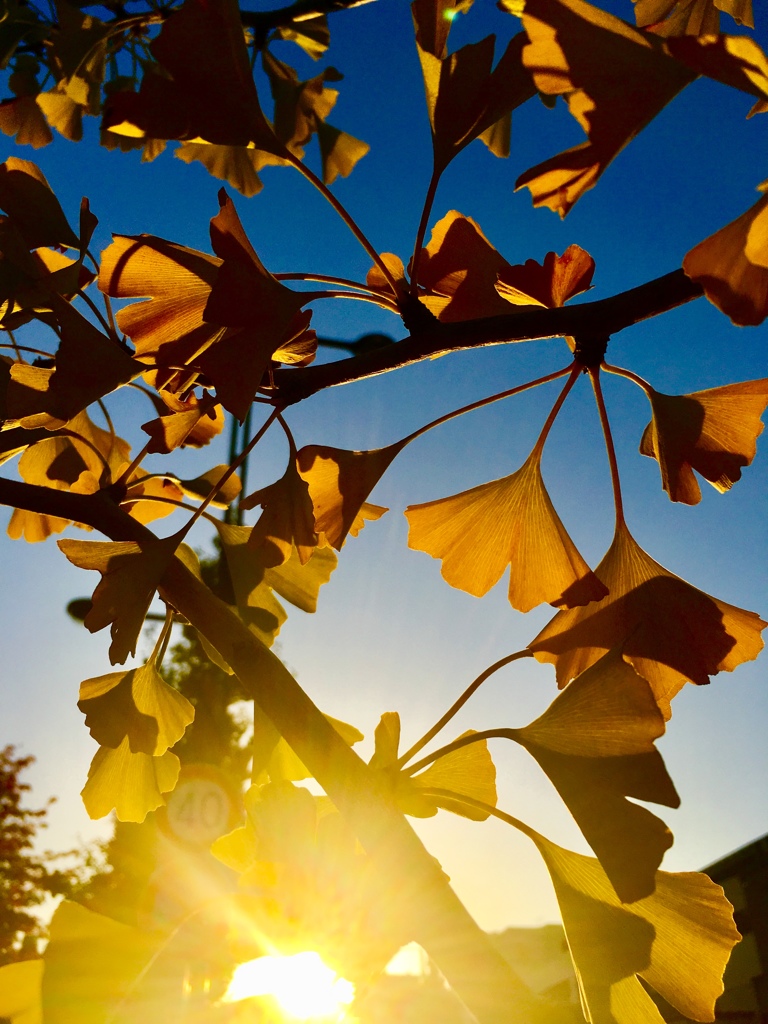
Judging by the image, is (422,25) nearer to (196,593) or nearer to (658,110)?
(658,110)

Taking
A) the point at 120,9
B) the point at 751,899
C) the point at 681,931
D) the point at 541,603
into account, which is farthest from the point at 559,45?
the point at 751,899

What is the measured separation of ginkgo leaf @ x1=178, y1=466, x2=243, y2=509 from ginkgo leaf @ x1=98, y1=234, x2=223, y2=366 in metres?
0.18

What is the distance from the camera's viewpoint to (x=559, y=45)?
34cm

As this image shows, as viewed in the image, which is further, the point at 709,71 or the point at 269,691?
the point at 269,691

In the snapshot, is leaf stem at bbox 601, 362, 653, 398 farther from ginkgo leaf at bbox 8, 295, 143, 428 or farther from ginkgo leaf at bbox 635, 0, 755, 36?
ginkgo leaf at bbox 635, 0, 755, 36

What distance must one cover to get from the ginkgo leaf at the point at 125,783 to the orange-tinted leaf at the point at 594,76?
1.82 feet

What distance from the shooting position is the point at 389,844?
14.9 inches

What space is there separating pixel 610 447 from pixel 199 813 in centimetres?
699

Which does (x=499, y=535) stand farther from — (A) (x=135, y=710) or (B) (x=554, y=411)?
(A) (x=135, y=710)

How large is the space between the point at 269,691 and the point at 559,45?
1.20 ft

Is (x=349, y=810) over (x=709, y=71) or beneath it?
beneath

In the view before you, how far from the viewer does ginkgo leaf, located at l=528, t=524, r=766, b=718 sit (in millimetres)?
453

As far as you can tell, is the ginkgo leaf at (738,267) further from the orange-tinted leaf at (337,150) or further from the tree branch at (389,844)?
the orange-tinted leaf at (337,150)

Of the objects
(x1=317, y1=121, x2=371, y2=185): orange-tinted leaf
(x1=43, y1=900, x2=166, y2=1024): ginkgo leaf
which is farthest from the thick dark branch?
(x1=317, y1=121, x2=371, y2=185): orange-tinted leaf
